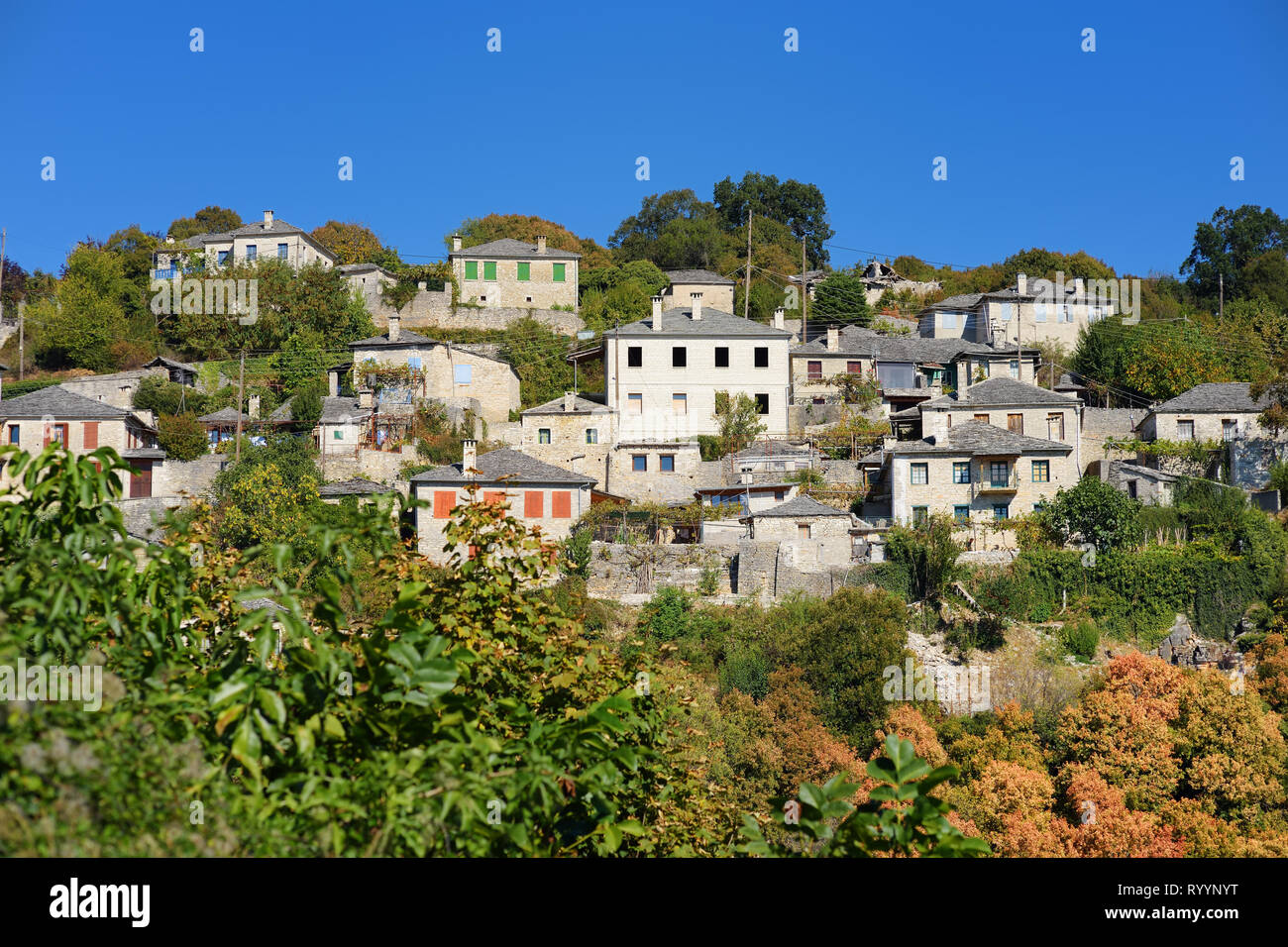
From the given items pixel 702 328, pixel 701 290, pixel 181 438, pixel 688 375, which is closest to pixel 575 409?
pixel 688 375

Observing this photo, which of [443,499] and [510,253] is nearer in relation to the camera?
[443,499]

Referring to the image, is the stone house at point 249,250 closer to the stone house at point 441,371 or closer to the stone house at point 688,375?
the stone house at point 441,371

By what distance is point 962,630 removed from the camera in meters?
Answer: 32.2

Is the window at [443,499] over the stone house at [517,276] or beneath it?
beneath

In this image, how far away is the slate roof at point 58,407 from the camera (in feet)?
136

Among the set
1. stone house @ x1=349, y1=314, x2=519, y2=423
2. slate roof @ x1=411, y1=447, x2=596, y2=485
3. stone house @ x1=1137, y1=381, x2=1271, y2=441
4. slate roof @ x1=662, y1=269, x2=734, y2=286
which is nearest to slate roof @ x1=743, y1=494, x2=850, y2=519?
slate roof @ x1=411, y1=447, x2=596, y2=485

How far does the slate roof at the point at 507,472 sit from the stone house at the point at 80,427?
10.5m

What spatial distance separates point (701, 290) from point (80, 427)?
31.0 m

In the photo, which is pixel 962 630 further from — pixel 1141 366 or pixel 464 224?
pixel 464 224

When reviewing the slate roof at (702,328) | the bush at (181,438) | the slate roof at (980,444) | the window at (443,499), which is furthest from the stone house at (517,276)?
the slate roof at (980,444)

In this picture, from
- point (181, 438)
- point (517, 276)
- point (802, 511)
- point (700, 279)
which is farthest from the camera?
point (700, 279)

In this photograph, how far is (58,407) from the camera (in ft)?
138

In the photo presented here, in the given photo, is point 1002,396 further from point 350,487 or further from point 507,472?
point 350,487
